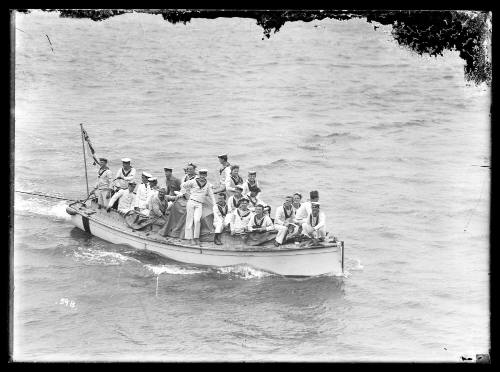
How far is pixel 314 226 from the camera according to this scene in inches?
809

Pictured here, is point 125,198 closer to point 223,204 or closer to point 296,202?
point 223,204

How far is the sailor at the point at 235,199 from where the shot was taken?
21406mm

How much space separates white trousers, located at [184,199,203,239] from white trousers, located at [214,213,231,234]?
1.78ft

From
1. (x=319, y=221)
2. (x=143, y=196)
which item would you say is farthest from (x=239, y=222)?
(x=143, y=196)

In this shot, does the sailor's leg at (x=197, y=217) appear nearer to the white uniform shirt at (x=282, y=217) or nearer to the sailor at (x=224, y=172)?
the sailor at (x=224, y=172)

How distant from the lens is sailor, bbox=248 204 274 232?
21.1 metres

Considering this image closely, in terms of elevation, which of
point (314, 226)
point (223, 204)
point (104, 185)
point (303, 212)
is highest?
point (104, 185)

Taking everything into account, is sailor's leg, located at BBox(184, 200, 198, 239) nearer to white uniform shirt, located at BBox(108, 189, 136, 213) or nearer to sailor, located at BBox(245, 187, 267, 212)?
sailor, located at BBox(245, 187, 267, 212)

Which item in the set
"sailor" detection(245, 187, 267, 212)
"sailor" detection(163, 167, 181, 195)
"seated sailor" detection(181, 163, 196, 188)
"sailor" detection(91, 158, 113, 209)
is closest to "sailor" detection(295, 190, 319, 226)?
"sailor" detection(245, 187, 267, 212)

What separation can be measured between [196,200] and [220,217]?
2.71ft

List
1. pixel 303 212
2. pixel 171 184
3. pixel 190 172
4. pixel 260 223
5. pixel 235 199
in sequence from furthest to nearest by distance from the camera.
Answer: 1. pixel 171 184
2. pixel 190 172
3. pixel 235 199
4. pixel 260 223
5. pixel 303 212

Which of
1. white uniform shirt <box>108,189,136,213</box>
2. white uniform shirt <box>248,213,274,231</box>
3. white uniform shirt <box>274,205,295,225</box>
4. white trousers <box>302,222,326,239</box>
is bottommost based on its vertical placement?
white trousers <box>302,222,326,239</box>

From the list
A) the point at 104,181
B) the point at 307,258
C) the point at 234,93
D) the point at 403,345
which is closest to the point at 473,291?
the point at 403,345

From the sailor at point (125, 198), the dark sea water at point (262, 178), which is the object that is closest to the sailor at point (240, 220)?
the dark sea water at point (262, 178)
